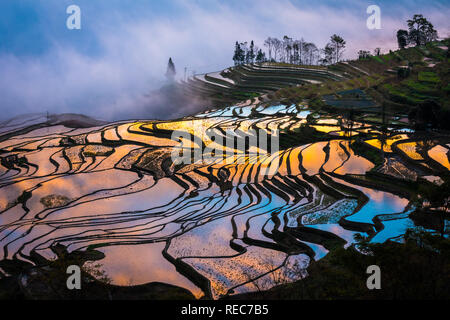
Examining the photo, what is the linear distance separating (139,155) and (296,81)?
30.5 m

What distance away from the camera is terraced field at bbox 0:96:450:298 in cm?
1237

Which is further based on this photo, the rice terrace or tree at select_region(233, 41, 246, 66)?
tree at select_region(233, 41, 246, 66)

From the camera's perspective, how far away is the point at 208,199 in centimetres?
1831

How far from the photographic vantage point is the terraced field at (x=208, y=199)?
40.6ft

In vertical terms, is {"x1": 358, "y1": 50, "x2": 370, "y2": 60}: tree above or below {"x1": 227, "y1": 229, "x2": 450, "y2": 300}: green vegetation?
above

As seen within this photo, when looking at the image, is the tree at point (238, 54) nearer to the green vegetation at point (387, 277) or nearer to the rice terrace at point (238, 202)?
the rice terrace at point (238, 202)

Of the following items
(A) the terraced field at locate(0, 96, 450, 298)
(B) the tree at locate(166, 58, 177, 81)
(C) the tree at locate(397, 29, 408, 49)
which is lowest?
(A) the terraced field at locate(0, 96, 450, 298)

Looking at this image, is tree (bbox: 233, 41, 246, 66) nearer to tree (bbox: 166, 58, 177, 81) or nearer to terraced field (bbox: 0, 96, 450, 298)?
tree (bbox: 166, 58, 177, 81)

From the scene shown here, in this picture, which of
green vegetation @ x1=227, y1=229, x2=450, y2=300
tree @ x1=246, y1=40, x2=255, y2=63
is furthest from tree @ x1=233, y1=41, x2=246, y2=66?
green vegetation @ x1=227, y1=229, x2=450, y2=300

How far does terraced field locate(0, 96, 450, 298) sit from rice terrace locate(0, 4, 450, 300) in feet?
0.22

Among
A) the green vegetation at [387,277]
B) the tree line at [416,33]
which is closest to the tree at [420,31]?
the tree line at [416,33]

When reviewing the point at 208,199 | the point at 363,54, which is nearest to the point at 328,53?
the point at 363,54

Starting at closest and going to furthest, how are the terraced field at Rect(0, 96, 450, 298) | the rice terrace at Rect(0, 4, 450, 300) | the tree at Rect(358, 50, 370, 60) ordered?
the rice terrace at Rect(0, 4, 450, 300) → the terraced field at Rect(0, 96, 450, 298) → the tree at Rect(358, 50, 370, 60)

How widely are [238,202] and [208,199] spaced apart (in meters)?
1.45
